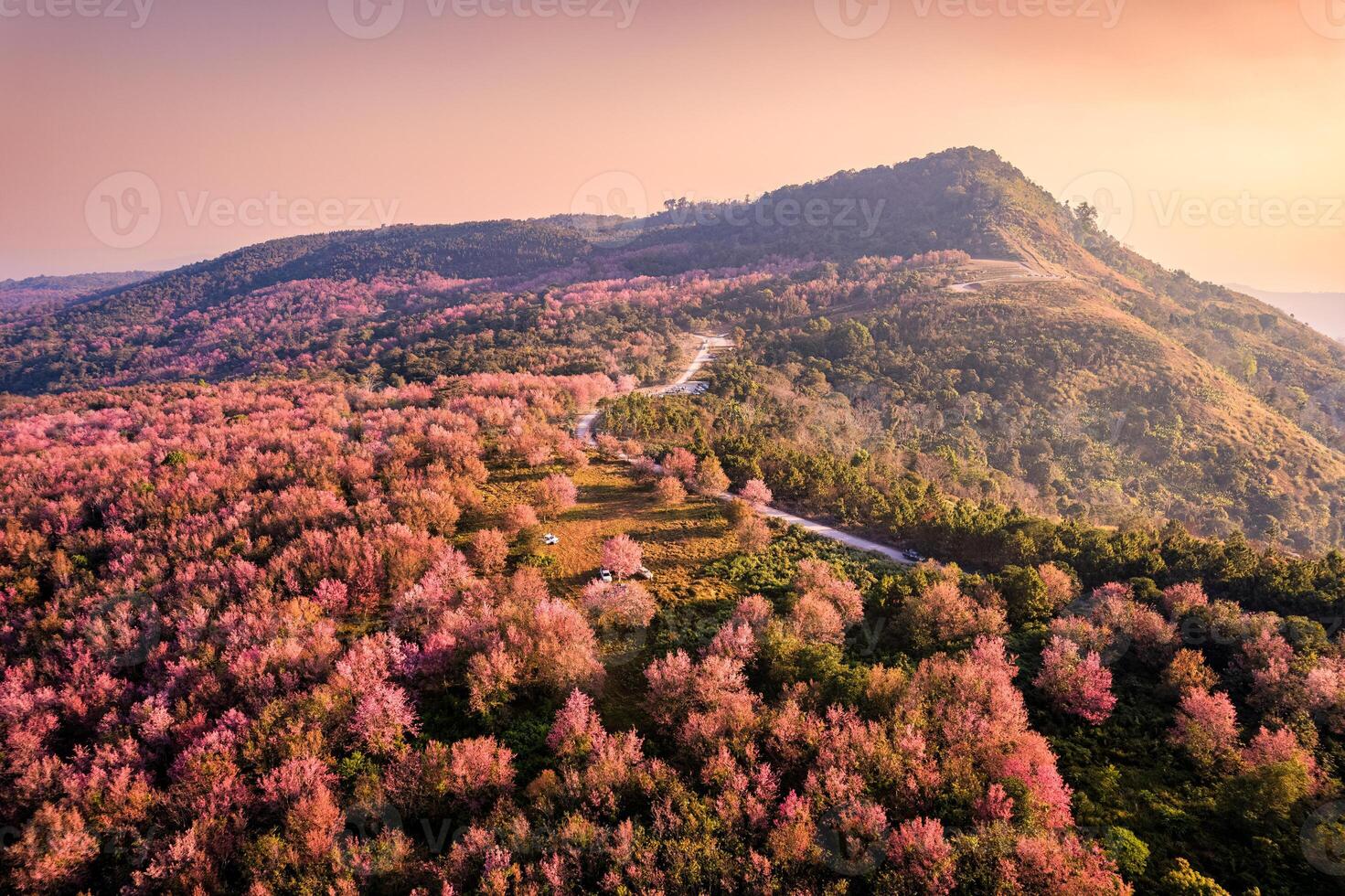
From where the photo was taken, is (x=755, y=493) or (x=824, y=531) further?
(x=755, y=493)

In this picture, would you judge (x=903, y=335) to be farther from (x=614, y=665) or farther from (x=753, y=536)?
(x=614, y=665)

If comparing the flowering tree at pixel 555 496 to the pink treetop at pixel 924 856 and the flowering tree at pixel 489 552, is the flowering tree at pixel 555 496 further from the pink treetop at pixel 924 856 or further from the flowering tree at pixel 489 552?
the pink treetop at pixel 924 856

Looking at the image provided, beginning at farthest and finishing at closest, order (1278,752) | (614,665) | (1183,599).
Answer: (1183,599) → (614,665) → (1278,752)

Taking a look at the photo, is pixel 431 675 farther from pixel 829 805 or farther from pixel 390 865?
pixel 829 805

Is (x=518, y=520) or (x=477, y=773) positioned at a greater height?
(x=518, y=520)

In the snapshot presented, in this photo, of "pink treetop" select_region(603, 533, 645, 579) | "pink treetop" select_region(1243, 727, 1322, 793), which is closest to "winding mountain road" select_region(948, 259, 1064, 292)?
"pink treetop" select_region(603, 533, 645, 579)

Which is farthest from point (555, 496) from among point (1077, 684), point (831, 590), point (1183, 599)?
point (1183, 599)

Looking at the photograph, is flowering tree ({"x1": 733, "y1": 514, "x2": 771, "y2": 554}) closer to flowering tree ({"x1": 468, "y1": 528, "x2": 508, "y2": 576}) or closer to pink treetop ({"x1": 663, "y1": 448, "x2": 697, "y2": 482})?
pink treetop ({"x1": 663, "y1": 448, "x2": 697, "y2": 482})
